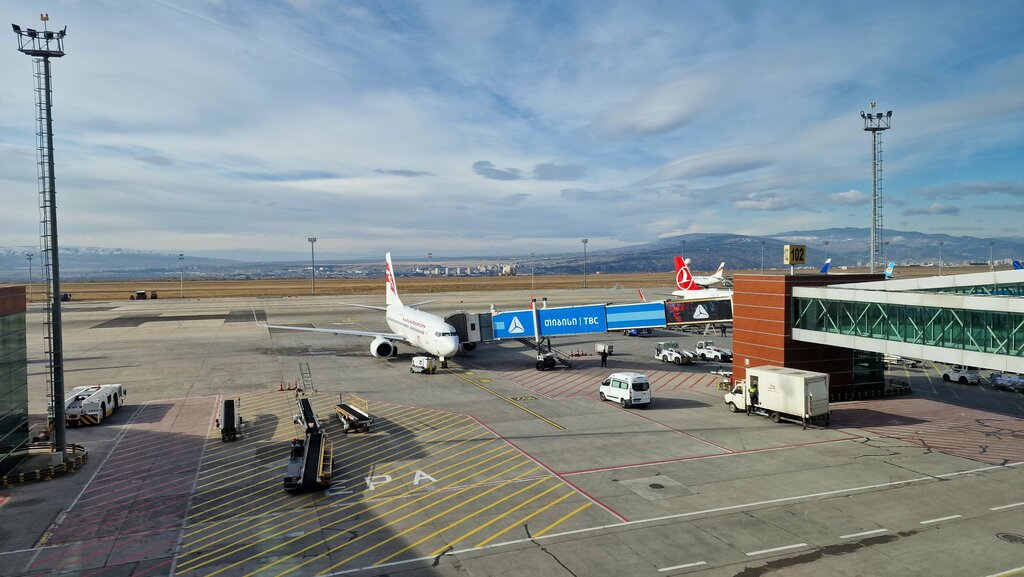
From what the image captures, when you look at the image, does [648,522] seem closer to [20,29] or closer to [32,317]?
[20,29]

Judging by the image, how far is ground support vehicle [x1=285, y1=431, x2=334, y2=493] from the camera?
25094 mm

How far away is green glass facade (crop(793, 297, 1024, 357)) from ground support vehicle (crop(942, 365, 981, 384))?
1859 cm

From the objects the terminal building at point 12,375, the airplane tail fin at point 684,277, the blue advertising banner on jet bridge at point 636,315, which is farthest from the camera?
the airplane tail fin at point 684,277

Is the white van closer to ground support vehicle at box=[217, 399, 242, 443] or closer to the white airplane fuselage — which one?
the white airplane fuselage

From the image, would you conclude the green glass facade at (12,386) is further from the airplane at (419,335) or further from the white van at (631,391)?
the white van at (631,391)

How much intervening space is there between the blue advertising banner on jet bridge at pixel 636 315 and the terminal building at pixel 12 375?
43.0 meters

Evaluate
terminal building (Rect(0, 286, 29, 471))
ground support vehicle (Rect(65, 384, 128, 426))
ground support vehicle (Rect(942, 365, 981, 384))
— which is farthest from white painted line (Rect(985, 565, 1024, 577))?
ground support vehicle (Rect(65, 384, 128, 426))

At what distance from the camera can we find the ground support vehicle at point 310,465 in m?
25.1

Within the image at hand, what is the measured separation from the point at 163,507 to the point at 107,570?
5.43 metres

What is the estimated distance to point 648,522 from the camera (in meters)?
21.8

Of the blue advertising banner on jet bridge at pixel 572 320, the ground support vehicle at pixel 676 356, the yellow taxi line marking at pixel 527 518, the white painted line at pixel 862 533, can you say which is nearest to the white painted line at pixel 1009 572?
the white painted line at pixel 862 533

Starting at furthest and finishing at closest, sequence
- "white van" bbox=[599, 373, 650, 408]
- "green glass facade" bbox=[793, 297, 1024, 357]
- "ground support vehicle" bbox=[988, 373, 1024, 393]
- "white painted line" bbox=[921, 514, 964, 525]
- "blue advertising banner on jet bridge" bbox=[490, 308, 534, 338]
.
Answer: "blue advertising banner on jet bridge" bbox=[490, 308, 534, 338] < "ground support vehicle" bbox=[988, 373, 1024, 393] < "white van" bbox=[599, 373, 650, 408] < "green glass facade" bbox=[793, 297, 1024, 357] < "white painted line" bbox=[921, 514, 964, 525]

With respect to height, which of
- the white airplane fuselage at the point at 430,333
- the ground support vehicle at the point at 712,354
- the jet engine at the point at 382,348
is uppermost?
the white airplane fuselage at the point at 430,333

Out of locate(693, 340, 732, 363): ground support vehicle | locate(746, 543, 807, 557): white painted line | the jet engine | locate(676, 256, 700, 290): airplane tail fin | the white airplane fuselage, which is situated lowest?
locate(746, 543, 807, 557): white painted line
